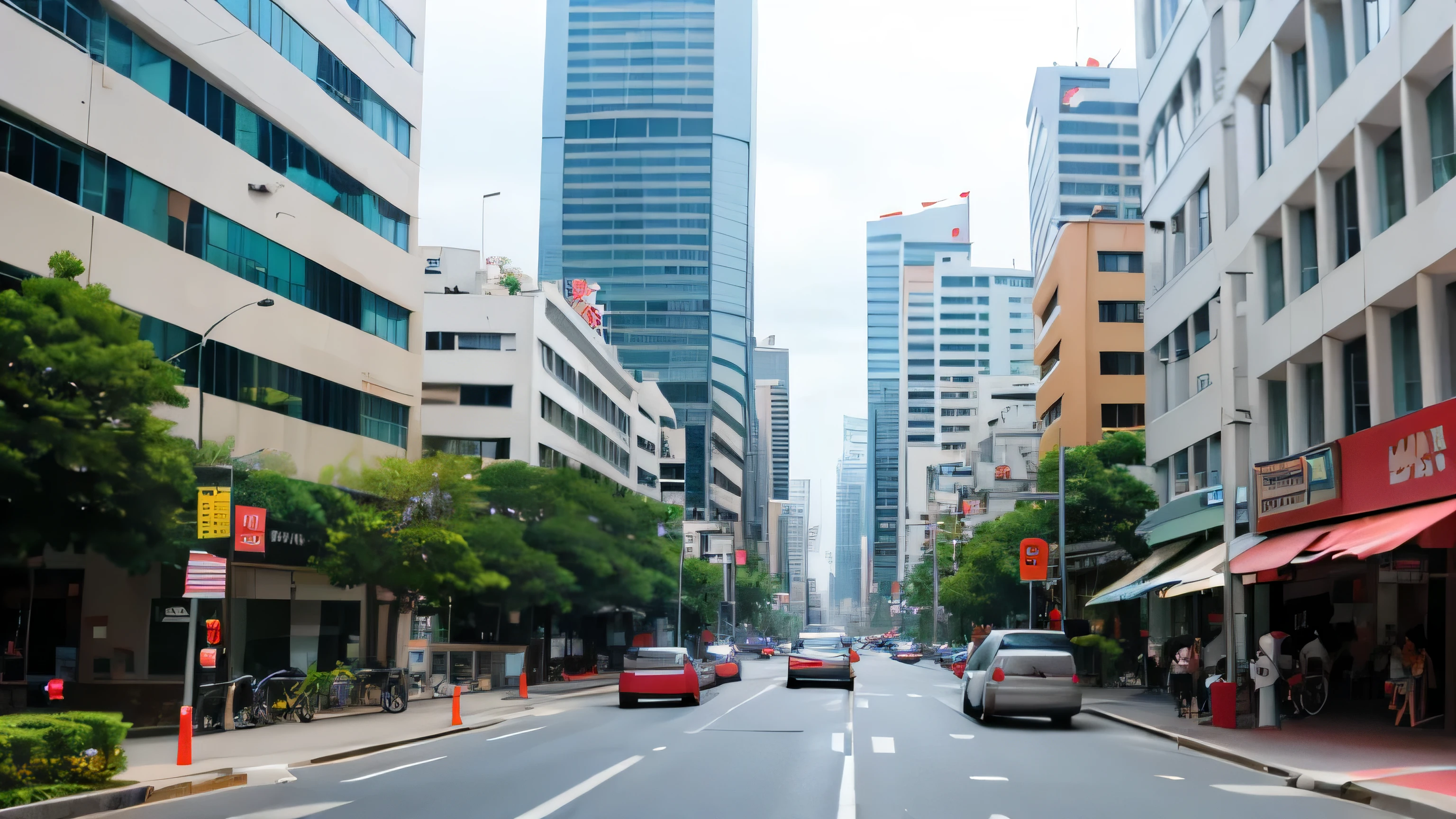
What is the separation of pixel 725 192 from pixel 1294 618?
161 metres

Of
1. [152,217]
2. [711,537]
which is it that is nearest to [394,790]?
[152,217]

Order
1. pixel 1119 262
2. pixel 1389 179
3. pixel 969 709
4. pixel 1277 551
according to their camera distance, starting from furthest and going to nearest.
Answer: pixel 1119 262, pixel 969 709, pixel 1277 551, pixel 1389 179

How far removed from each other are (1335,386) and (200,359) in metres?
25.3

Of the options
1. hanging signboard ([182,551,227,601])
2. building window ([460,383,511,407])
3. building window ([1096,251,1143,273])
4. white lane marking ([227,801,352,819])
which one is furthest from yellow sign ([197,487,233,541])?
building window ([1096,251,1143,273])

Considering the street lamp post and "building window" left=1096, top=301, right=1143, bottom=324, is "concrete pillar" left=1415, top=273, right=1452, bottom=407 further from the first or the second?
"building window" left=1096, top=301, right=1143, bottom=324

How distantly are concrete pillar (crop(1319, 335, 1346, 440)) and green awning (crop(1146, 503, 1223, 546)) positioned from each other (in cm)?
765

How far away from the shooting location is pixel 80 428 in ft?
76.2

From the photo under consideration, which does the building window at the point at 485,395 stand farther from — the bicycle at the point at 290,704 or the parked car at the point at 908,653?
the parked car at the point at 908,653

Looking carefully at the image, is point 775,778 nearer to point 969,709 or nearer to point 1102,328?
point 969,709

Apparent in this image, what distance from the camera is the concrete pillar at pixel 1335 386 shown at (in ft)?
85.9

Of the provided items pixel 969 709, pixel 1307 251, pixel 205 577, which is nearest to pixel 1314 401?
pixel 1307 251

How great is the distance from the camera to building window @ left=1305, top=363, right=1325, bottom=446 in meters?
28.6

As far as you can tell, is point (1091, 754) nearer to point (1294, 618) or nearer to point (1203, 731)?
point (1203, 731)

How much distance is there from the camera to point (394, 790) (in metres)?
14.5
